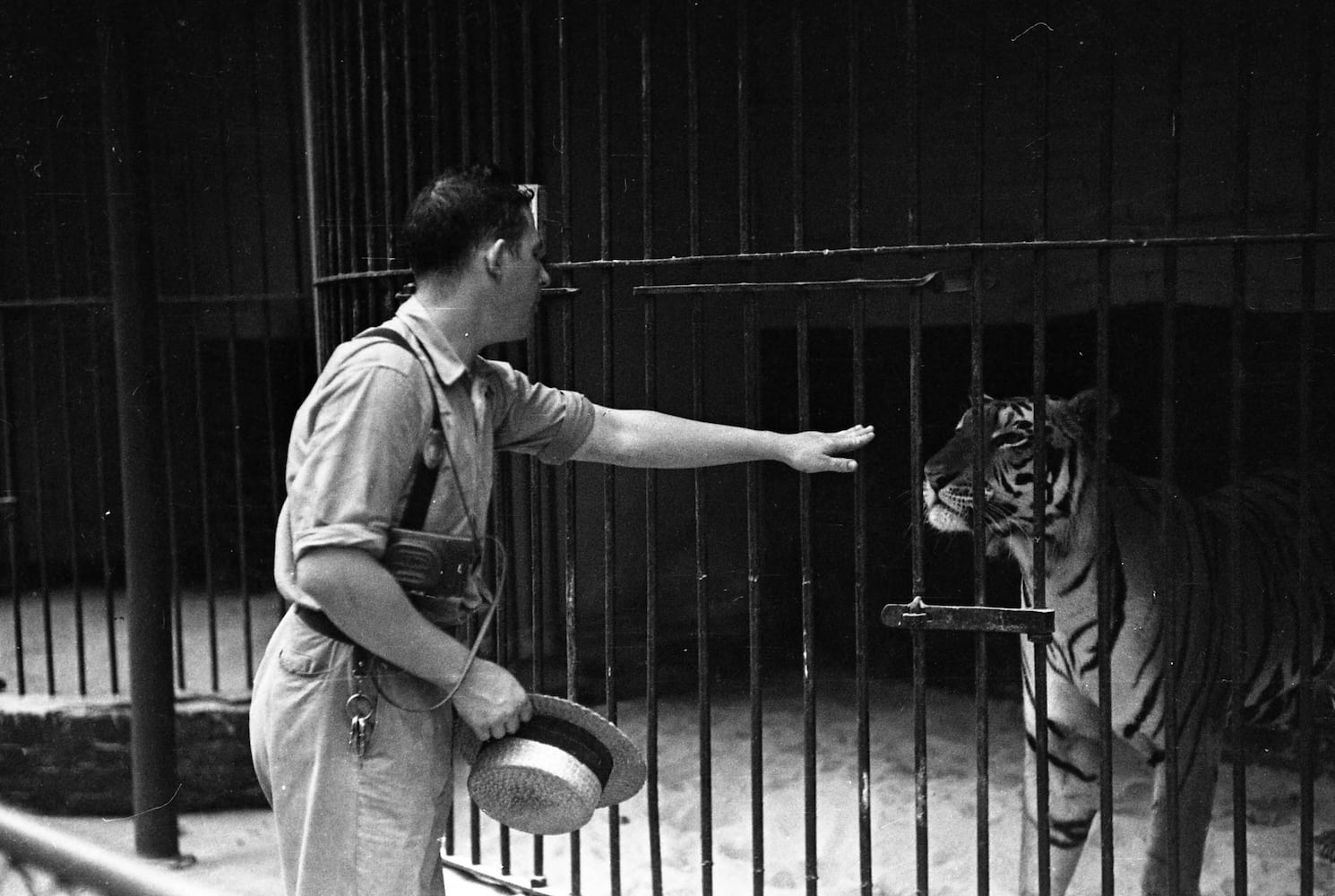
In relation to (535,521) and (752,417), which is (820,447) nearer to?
(752,417)

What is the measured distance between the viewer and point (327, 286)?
484 centimetres

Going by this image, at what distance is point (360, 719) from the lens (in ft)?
7.59

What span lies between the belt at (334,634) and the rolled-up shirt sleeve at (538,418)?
23.4 inches

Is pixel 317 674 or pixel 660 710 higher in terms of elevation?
pixel 317 674

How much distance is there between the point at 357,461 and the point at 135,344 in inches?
115

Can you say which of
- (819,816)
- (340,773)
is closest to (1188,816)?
(819,816)

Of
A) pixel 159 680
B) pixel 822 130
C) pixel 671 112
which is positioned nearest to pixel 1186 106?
pixel 822 130

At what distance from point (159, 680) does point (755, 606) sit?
2.47 metres

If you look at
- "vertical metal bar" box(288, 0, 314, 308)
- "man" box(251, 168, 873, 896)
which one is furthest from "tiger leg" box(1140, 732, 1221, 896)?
"vertical metal bar" box(288, 0, 314, 308)

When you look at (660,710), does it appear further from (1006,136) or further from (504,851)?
(1006,136)

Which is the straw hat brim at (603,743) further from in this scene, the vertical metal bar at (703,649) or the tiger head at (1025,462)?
the tiger head at (1025,462)

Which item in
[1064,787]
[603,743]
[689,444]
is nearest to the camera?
[603,743]

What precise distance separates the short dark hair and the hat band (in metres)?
0.83

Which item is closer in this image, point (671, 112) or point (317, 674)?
point (317, 674)
